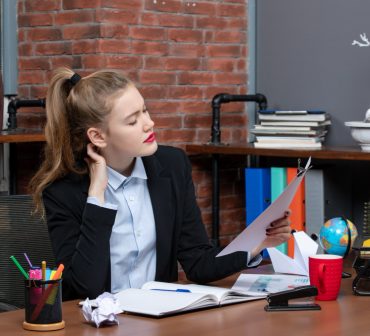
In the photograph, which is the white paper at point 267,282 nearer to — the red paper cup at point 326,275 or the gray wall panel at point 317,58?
the red paper cup at point 326,275

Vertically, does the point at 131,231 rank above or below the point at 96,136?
below

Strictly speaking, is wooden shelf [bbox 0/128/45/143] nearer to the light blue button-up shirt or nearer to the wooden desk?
the light blue button-up shirt

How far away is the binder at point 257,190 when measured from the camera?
4188 millimetres

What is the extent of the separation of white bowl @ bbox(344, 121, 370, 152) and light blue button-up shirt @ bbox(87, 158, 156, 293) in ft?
5.42

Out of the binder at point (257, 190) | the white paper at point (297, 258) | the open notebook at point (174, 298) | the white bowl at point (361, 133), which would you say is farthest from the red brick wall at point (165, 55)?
the open notebook at point (174, 298)

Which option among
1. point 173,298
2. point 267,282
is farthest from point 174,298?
point 267,282

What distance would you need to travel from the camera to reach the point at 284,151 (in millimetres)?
3979

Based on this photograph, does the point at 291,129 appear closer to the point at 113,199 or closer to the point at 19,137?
the point at 19,137

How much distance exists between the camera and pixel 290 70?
4.45 m

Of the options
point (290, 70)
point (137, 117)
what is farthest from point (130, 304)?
point (290, 70)

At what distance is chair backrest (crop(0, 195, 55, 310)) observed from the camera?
248cm

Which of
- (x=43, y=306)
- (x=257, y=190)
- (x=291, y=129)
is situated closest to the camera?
(x=43, y=306)

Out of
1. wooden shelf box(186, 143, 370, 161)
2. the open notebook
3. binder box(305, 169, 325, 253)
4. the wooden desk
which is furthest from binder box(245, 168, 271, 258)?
the wooden desk

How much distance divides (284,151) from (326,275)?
77.5 inches
